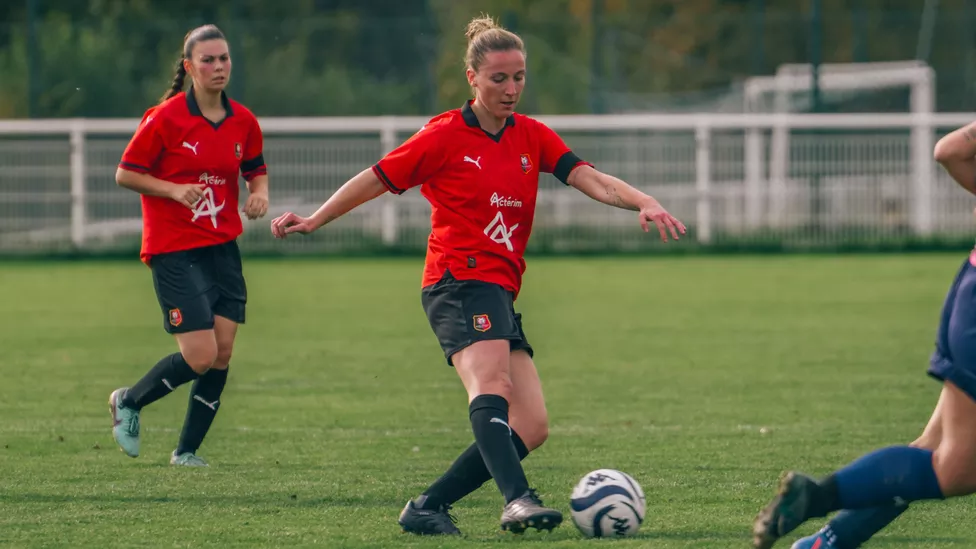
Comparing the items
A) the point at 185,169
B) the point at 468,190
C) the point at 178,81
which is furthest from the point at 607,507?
the point at 178,81

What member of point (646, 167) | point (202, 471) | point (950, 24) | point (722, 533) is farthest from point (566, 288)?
point (950, 24)

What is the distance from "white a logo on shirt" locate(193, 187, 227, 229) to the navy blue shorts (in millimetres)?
3755

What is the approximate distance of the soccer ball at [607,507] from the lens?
5273mm

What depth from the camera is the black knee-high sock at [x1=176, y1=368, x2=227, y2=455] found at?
23.2ft

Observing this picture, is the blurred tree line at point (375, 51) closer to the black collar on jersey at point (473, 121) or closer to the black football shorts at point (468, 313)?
the black collar on jersey at point (473, 121)

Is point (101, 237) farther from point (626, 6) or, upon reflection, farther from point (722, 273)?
point (626, 6)

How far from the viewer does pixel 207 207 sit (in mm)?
7207

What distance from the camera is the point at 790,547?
16.8ft

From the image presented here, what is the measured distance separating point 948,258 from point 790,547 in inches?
657

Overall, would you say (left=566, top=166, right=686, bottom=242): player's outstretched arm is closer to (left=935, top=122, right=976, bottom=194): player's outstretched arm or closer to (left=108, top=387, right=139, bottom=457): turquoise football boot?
(left=935, top=122, right=976, bottom=194): player's outstretched arm

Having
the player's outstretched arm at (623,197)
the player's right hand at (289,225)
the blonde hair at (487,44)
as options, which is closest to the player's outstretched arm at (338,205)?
the player's right hand at (289,225)

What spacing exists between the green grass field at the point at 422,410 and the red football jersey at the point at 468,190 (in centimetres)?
92

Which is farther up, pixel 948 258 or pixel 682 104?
pixel 682 104

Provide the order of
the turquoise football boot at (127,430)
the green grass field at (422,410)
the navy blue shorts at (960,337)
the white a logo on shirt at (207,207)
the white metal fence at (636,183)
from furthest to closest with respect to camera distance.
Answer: the white metal fence at (636,183), the white a logo on shirt at (207,207), the turquoise football boot at (127,430), the green grass field at (422,410), the navy blue shorts at (960,337)
